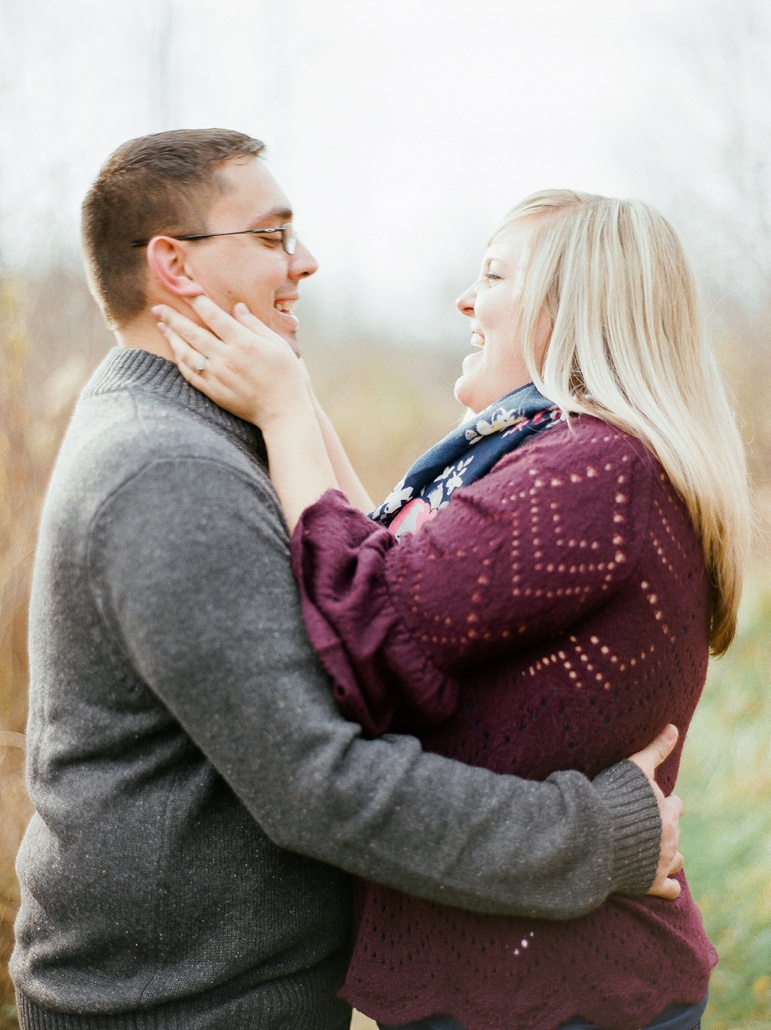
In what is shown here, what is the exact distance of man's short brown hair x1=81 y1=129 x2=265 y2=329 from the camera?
1.74m

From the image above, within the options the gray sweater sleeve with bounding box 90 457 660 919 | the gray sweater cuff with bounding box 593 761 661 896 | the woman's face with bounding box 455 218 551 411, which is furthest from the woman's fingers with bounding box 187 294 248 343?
the gray sweater cuff with bounding box 593 761 661 896

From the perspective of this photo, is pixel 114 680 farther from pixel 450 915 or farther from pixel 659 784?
pixel 659 784

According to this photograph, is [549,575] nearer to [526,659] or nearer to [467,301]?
[526,659]

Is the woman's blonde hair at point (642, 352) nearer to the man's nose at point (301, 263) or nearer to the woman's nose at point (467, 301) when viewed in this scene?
the woman's nose at point (467, 301)

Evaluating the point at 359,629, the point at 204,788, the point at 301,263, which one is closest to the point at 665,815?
the point at 359,629

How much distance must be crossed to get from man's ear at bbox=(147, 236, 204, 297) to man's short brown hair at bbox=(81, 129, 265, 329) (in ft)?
0.08

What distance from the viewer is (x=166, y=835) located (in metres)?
1.49

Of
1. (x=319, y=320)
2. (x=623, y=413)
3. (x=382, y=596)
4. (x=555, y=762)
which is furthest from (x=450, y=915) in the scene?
(x=319, y=320)

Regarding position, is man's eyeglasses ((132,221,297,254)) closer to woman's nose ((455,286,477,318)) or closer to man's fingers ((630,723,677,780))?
woman's nose ((455,286,477,318))

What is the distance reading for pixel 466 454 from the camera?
1.81 m

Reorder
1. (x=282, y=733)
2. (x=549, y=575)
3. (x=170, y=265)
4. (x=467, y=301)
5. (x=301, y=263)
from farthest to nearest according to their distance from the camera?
(x=467, y=301) < (x=301, y=263) < (x=170, y=265) < (x=549, y=575) < (x=282, y=733)

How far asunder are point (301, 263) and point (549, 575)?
841mm

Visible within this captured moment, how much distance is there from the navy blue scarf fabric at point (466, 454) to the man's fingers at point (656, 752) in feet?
1.75

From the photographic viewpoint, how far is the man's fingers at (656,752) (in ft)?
5.21
